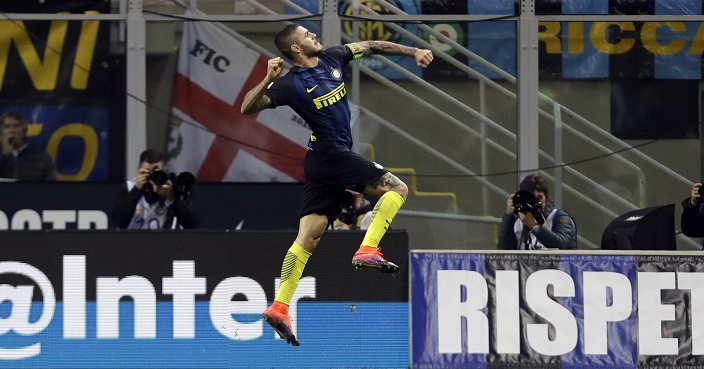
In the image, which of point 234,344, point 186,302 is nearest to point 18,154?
point 186,302

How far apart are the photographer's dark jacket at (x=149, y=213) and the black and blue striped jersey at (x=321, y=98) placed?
8.85ft

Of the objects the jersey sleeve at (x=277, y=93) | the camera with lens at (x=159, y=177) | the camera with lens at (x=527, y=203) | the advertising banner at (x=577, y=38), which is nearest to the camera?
the jersey sleeve at (x=277, y=93)

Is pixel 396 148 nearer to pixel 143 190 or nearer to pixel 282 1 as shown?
pixel 282 1

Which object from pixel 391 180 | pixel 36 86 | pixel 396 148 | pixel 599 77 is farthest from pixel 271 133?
pixel 391 180

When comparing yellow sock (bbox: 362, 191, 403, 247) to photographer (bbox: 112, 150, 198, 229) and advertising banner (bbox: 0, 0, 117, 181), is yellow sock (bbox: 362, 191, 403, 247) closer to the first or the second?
photographer (bbox: 112, 150, 198, 229)

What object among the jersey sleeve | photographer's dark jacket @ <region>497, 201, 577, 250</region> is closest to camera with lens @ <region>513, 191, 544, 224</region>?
photographer's dark jacket @ <region>497, 201, 577, 250</region>

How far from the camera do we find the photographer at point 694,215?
11.8 m

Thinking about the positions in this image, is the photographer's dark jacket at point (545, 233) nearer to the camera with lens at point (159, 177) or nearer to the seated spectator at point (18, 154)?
the camera with lens at point (159, 177)

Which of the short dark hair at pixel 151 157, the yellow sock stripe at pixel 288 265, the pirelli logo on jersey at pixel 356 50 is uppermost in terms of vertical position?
the pirelli logo on jersey at pixel 356 50

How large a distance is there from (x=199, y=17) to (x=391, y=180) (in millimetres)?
5009

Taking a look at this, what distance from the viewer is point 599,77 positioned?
14.1 meters

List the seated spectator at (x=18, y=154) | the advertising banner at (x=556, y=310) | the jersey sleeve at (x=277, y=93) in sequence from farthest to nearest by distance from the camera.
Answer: the seated spectator at (x=18, y=154)
the advertising banner at (x=556, y=310)
the jersey sleeve at (x=277, y=93)

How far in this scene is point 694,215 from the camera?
39.0ft

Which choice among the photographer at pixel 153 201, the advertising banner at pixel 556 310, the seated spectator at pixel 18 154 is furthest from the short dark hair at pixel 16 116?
the advertising banner at pixel 556 310
